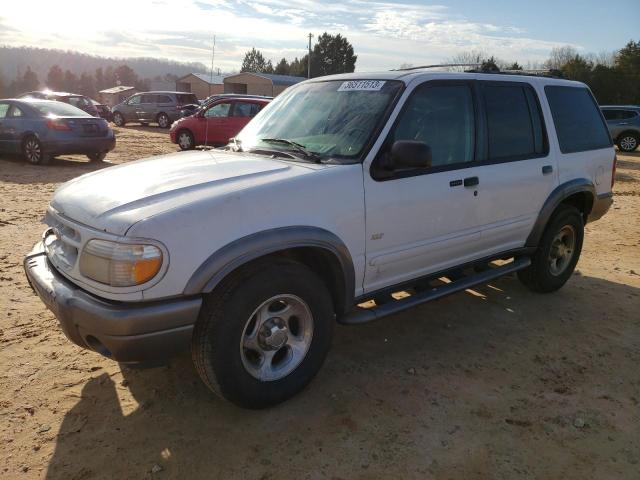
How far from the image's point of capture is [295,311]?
9.94ft

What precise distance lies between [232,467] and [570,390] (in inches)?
86.9

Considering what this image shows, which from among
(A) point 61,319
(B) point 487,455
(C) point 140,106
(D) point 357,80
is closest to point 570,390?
(B) point 487,455

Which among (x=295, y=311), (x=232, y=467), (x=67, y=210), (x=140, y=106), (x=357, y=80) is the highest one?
(x=140, y=106)

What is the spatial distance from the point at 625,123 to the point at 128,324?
22.4 meters

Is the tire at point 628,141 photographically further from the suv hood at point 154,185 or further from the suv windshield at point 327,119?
the suv hood at point 154,185

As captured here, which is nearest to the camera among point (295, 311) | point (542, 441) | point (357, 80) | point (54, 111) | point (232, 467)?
point (232, 467)

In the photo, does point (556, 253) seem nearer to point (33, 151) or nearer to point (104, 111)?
point (33, 151)

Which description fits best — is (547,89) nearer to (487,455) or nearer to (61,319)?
(487,455)

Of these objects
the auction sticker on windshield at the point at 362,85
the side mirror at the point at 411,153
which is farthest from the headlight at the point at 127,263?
the auction sticker on windshield at the point at 362,85

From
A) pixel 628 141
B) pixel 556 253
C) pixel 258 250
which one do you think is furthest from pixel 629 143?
pixel 258 250

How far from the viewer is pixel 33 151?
1180 cm

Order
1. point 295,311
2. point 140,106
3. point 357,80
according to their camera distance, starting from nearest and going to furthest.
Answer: point 295,311 → point 357,80 → point 140,106

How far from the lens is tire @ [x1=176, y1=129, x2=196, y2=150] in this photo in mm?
16266

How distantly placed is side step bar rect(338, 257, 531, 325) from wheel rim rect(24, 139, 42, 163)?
10.9 metres
